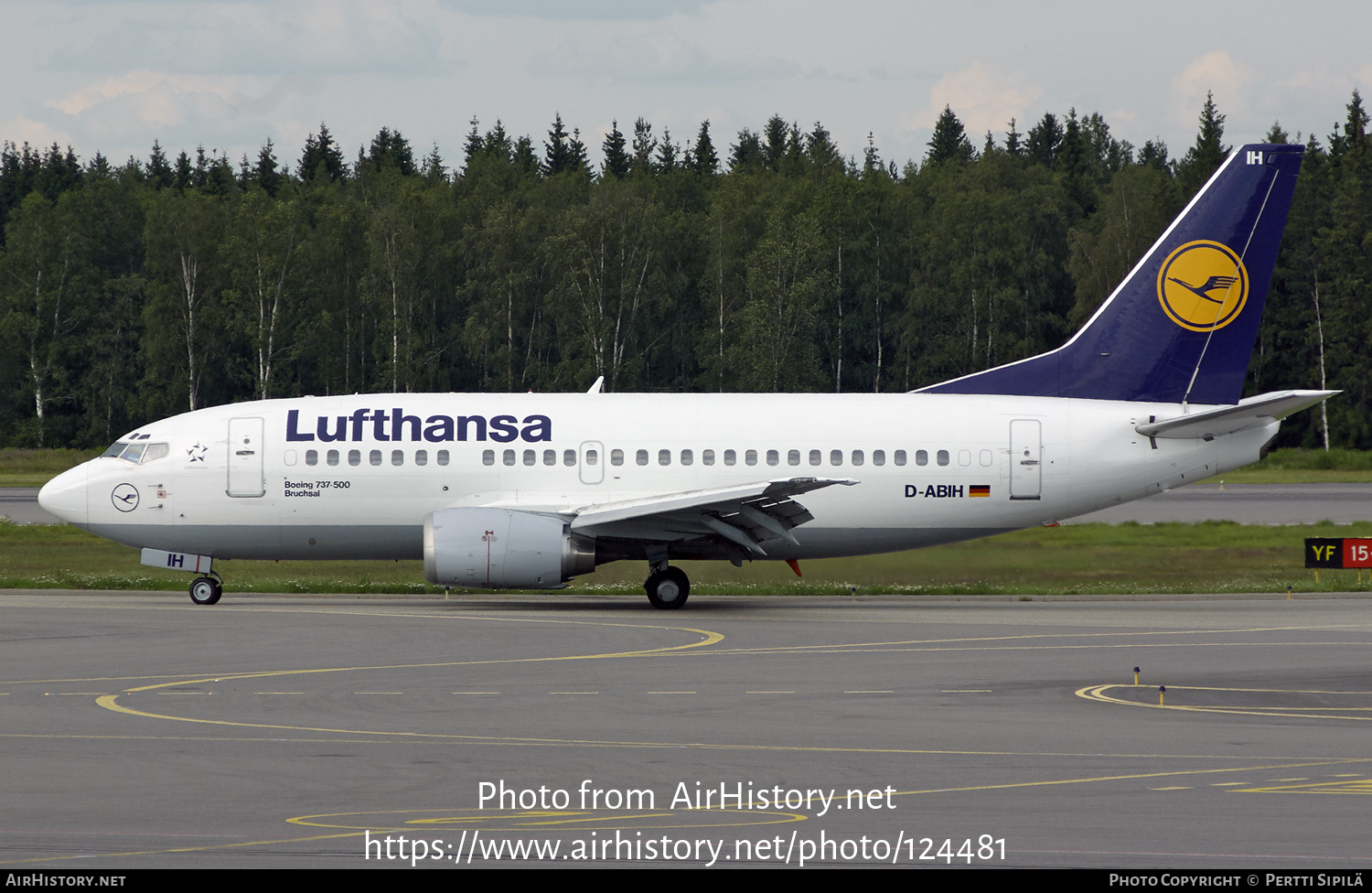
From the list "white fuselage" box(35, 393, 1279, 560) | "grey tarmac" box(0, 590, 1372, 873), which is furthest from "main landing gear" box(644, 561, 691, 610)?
"white fuselage" box(35, 393, 1279, 560)

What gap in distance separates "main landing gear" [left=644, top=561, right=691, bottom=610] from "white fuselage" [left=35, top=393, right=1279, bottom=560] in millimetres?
1738

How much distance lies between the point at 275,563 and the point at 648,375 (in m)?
50.6

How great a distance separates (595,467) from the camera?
96.6 ft

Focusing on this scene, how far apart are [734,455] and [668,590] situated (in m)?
3.24

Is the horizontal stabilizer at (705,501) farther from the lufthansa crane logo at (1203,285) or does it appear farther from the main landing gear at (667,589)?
the lufthansa crane logo at (1203,285)

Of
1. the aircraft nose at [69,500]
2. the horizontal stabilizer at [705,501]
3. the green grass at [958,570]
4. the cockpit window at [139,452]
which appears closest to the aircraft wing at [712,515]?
the horizontal stabilizer at [705,501]

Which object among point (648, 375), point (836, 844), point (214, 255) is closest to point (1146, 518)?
point (836, 844)

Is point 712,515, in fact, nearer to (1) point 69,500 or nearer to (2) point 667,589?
(2) point 667,589

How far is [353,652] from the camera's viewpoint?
22.0 meters

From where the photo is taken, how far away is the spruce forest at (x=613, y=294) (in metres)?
83.6

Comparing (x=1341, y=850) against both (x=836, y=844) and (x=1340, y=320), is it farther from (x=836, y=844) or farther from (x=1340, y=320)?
(x=1340, y=320)

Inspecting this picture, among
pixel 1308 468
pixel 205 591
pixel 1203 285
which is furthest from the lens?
pixel 1308 468

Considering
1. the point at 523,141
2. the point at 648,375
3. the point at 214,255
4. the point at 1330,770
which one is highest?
the point at 523,141

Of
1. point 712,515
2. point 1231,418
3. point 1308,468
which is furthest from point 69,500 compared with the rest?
point 1308,468
